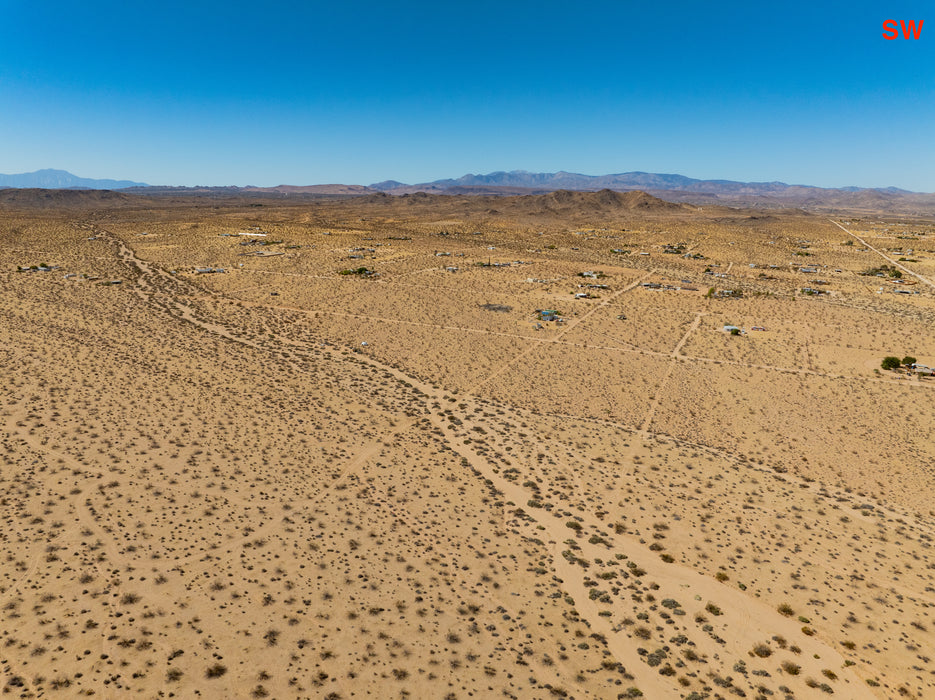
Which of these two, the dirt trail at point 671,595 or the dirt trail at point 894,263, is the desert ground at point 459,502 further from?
the dirt trail at point 894,263

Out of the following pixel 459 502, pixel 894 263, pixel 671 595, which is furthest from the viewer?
pixel 894 263

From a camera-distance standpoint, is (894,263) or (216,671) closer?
(216,671)

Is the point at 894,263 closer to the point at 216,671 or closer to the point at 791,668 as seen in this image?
the point at 791,668

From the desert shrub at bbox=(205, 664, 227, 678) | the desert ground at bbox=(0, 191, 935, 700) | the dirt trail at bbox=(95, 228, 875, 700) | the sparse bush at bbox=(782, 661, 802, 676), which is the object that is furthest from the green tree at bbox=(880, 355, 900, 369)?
the desert shrub at bbox=(205, 664, 227, 678)

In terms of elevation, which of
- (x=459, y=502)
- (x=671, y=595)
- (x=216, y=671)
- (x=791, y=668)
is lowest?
(x=791, y=668)

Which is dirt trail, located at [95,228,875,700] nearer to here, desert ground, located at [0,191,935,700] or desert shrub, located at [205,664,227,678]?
desert ground, located at [0,191,935,700]

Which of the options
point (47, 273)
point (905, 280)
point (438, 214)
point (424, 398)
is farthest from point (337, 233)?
point (905, 280)

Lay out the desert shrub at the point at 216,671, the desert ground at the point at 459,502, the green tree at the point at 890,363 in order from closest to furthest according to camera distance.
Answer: the desert shrub at the point at 216,671
the desert ground at the point at 459,502
the green tree at the point at 890,363

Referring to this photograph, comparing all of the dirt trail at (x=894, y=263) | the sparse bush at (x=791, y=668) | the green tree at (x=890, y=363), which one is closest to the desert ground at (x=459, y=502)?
the sparse bush at (x=791, y=668)

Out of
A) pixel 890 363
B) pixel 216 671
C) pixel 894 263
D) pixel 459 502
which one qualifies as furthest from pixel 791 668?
pixel 894 263
